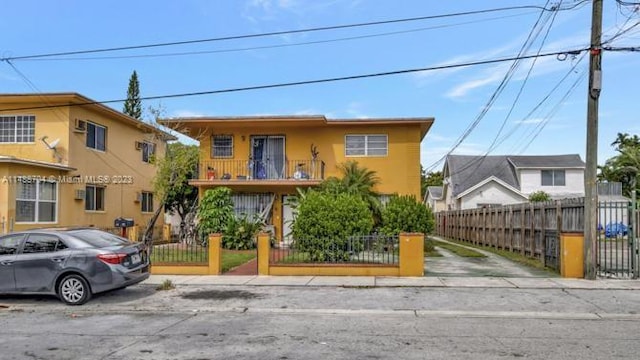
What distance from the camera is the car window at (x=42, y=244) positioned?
10617mm

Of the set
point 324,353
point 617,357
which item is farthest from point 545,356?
point 324,353

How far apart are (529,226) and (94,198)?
18303 millimetres

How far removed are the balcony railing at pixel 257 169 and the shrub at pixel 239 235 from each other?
289 centimetres

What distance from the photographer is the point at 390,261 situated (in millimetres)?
14641

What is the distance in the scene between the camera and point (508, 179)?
4403 centimetres

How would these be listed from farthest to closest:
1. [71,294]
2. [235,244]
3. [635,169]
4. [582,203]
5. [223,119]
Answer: [635,169] < [223,119] < [235,244] < [582,203] < [71,294]

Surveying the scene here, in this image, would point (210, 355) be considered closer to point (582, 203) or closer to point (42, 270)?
point (42, 270)

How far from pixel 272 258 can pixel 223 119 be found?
9941 millimetres

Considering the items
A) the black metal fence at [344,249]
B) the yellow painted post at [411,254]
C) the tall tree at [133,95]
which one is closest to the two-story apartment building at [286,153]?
the black metal fence at [344,249]

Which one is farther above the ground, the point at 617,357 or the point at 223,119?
the point at 223,119

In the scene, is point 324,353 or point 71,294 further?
point 71,294

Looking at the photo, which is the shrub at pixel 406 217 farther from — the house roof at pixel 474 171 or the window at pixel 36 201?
the house roof at pixel 474 171

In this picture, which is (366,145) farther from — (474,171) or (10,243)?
(474,171)

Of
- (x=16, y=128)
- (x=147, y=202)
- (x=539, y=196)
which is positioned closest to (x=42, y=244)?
(x=16, y=128)
